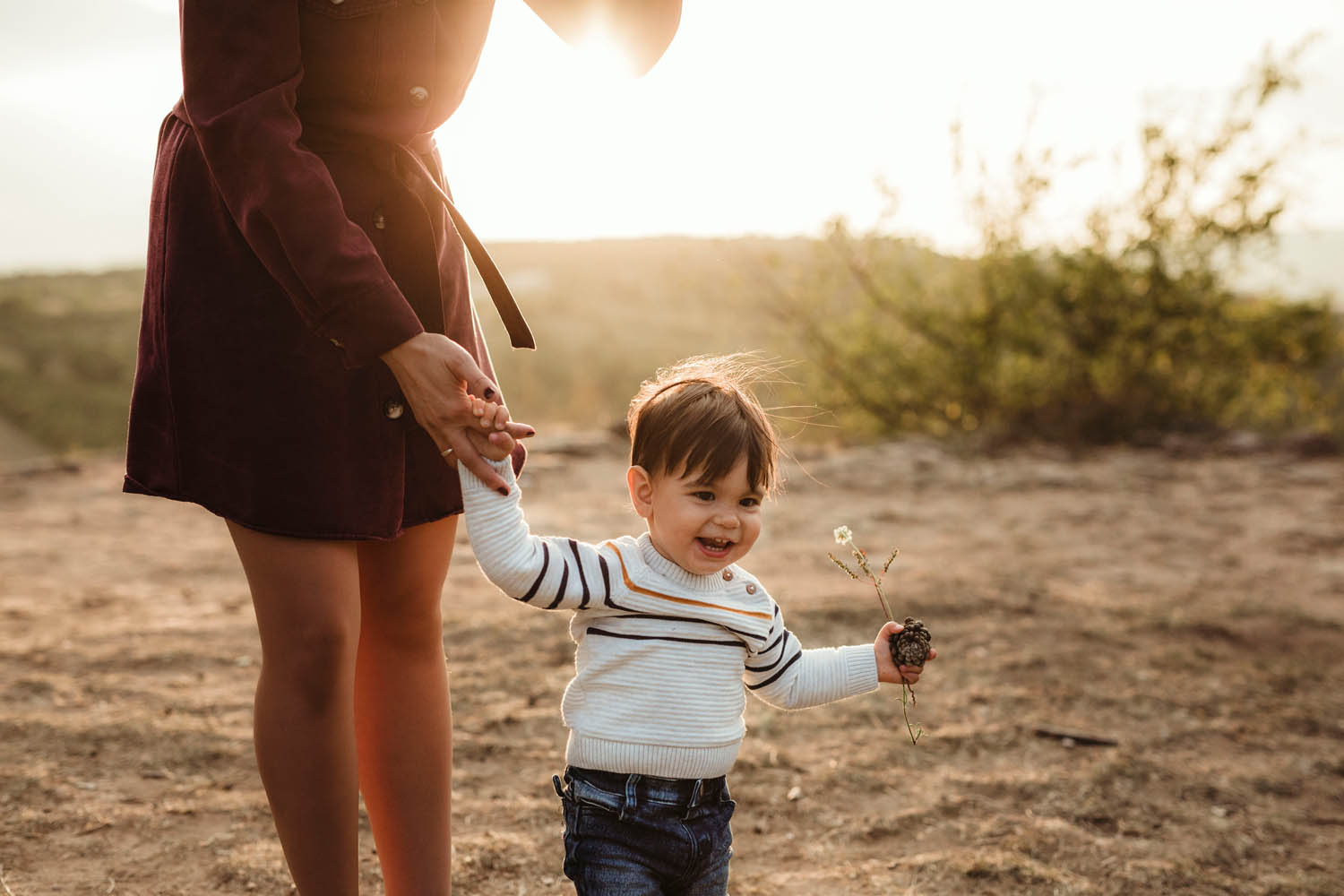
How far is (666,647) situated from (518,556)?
27 centimetres

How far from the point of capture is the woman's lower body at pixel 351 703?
5.27ft

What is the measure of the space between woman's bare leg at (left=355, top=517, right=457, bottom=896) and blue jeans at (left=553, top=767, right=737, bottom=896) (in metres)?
0.26

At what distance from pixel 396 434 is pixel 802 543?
161 inches

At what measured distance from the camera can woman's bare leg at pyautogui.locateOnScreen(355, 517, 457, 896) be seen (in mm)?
1880

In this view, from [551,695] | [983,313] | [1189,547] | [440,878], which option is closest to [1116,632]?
[1189,547]

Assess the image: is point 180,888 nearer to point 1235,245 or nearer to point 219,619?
point 219,619

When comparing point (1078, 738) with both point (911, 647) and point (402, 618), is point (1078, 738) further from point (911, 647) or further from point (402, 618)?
point (402, 618)

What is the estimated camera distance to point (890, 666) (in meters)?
1.83

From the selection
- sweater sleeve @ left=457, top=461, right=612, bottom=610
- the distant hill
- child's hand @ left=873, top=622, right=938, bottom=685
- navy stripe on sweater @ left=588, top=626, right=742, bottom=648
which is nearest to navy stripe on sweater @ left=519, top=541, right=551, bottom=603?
sweater sleeve @ left=457, top=461, right=612, bottom=610

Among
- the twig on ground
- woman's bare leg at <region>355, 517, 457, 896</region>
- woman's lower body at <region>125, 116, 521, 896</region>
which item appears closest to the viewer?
woman's lower body at <region>125, 116, 521, 896</region>

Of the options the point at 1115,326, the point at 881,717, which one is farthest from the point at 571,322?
the point at 881,717

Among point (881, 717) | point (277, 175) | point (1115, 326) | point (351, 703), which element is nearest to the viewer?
point (277, 175)

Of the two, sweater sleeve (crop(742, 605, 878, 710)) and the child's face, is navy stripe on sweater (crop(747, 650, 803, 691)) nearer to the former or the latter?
sweater sleeve (crop(742, 605, 878, 710))

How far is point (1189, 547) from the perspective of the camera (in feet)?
18.1
